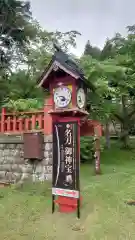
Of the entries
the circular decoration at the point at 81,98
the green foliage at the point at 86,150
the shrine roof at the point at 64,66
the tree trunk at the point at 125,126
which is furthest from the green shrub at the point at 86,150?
the shrine roof at the point at 64,66

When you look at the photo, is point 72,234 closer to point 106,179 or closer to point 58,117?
point 58,117

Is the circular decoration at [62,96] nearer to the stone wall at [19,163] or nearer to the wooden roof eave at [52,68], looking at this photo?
the wooden roof eave at [52,68]

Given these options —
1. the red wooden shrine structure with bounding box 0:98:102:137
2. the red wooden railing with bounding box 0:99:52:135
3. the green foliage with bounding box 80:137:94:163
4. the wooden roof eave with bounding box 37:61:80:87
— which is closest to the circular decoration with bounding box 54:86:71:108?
the wooden roof eave with bounding box 37:61:80:87

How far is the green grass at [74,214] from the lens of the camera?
15.7 feet

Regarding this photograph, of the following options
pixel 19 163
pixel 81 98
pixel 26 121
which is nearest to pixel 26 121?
pixel 26 121

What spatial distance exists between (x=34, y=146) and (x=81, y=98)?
246 centimetres

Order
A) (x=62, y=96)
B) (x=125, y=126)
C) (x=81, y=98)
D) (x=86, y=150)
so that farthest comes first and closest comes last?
(x=125, y=126)
(x=86, y=150)
(x=81, y=98)
(x=62, y=96)

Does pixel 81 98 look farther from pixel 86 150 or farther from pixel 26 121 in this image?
pixel 86 150

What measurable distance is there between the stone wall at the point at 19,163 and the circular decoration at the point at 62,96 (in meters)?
2.00

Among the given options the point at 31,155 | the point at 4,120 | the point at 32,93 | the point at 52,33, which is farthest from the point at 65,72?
the point at 52,33

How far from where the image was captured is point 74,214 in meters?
5.59

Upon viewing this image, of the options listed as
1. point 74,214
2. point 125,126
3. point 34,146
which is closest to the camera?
point 74,214

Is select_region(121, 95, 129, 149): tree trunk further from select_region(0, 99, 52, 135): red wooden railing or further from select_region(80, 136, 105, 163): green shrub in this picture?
select_region(0, 99, 52, 135): red wooden railing

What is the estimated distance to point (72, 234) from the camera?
482 centimetres
